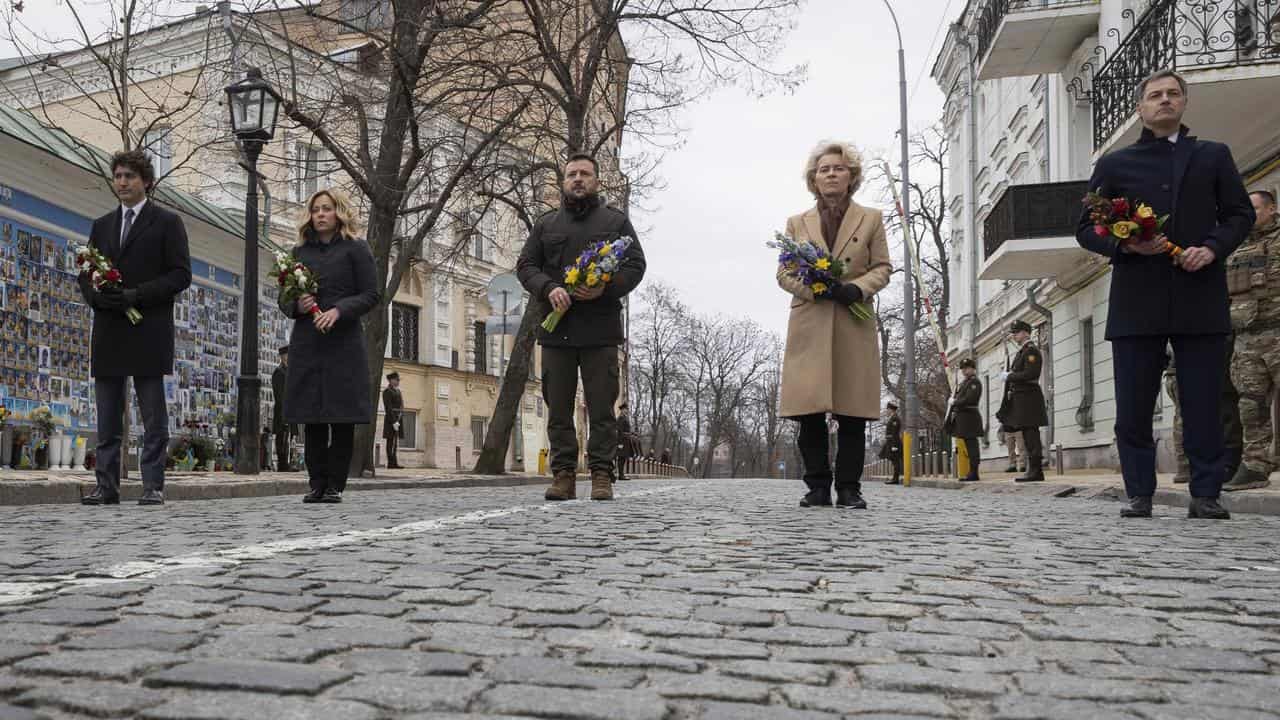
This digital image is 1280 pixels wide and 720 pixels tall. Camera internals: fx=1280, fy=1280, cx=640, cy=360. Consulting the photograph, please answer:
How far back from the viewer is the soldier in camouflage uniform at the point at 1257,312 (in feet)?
27.5

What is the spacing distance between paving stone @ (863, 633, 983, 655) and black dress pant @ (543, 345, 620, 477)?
519 centimetres

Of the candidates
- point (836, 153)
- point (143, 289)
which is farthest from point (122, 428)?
point (836, 153)

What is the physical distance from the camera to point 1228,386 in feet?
29.2

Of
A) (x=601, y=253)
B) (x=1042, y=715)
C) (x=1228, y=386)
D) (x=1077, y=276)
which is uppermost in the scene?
(x=1077, y=276)

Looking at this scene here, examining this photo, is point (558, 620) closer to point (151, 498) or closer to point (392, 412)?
point (151, 498)

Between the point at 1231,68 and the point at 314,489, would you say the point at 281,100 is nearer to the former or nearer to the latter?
the point at 314,489

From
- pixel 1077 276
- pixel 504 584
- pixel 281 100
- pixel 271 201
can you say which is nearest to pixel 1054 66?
pixel 1077 276

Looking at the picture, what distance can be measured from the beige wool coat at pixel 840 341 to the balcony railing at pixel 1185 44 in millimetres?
8810

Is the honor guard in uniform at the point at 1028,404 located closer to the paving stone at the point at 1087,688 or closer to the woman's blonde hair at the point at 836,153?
the woman's blonde hair at the point at 836,153

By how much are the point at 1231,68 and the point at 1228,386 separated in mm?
7070

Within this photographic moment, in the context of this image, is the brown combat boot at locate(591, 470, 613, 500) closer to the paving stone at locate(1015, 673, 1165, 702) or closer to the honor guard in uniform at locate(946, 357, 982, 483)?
the paving stone at locate(1015, 673, 1165, 702)

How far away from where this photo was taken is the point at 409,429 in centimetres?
3919

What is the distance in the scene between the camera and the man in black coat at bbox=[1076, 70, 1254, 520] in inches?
262

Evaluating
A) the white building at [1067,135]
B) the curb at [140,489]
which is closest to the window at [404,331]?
the white building at [1067,135]
